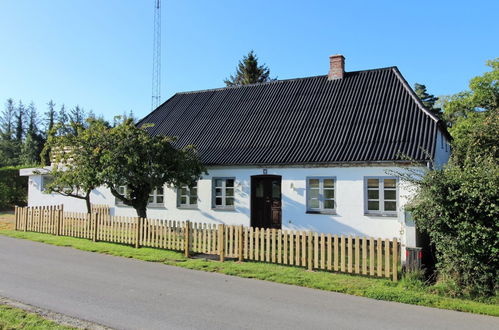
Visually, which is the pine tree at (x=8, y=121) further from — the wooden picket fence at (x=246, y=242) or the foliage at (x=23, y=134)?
the wooden picket fence at (x=246, y=242)

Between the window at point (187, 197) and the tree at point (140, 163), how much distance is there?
299 centimetres

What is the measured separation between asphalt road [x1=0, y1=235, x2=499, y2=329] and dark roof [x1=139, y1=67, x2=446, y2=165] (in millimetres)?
6622

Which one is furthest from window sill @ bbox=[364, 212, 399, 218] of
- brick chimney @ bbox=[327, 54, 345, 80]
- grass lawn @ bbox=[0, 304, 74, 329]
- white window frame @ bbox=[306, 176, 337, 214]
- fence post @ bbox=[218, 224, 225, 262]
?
grass lawn @ bbox=[0, 304, 74, 329]

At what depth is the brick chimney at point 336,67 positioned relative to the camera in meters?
19.7

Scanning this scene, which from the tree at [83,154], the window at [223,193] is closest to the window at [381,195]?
the window at [223,193]

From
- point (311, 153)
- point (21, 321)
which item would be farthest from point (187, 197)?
point (21, 321)

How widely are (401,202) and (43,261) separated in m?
11.5

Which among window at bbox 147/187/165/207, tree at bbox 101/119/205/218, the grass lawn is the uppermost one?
tree at bbox 101/119/205/218

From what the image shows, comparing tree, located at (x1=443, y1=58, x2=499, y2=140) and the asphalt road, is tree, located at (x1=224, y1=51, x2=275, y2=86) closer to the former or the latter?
tree, located at (x1=443, y1=58, x2=499, y2=140)

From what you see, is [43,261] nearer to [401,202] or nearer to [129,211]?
[129,211]

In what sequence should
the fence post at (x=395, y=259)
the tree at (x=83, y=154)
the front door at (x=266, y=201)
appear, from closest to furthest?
1. the fence post at (x=395, y=259)
2. the tree at (x=83, y=154)
3. the front door at (x=266, y=201)

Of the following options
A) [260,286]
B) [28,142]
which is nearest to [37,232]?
[260,286]

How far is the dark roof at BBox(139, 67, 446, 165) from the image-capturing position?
14.7 m

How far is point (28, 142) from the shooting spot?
59.4 m
